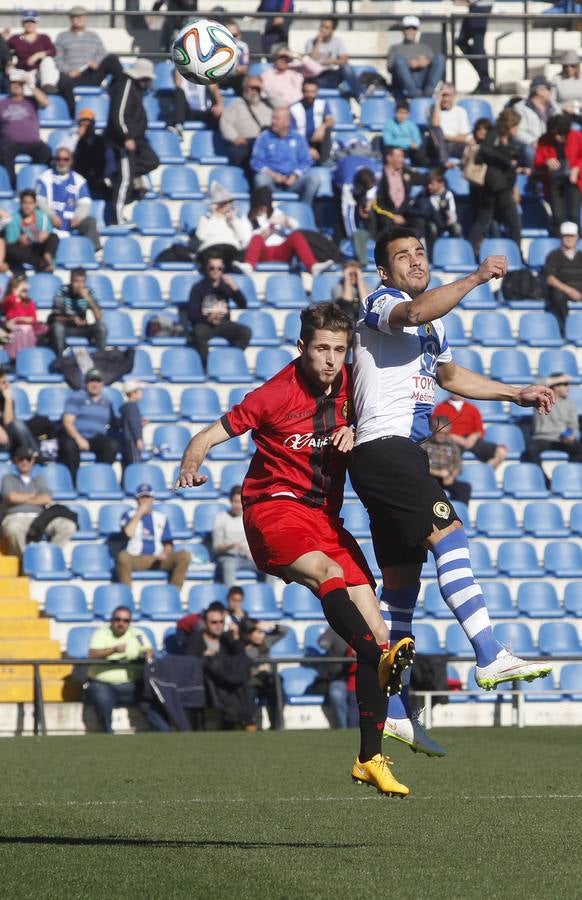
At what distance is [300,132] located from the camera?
20688 mm

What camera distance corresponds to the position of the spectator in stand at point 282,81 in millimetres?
20734

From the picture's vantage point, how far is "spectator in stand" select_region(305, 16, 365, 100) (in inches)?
859

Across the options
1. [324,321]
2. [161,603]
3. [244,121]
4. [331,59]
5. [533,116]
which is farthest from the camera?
[331,59]

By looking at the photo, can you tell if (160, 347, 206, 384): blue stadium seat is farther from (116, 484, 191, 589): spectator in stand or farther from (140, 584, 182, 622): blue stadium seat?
(140, 584, 182, 622): blue stadium seat

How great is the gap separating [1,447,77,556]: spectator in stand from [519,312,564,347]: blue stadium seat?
6172 millimetres

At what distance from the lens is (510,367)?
63.5 feet

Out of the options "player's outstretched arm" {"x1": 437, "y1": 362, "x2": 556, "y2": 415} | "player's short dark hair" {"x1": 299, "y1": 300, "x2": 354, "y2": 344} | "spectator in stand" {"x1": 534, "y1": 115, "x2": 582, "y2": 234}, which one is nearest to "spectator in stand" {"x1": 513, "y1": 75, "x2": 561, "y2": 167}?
"spectator in stand" {"x1": 534, "y1": 115, "x2": 582, "y2": 234}

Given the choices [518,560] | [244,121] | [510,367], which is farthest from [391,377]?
[244,121]

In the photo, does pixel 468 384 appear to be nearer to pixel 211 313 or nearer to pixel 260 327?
pixel 211 313

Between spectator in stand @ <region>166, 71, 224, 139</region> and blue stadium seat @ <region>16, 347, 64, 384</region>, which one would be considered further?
spectator in stand @ <region>166, 71, 224, 139</region>

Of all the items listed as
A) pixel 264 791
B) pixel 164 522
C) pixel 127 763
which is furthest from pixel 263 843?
pixel 164 522

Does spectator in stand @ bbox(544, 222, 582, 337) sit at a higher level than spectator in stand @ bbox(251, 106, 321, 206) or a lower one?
lower

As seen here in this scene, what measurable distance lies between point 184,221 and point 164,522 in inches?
187

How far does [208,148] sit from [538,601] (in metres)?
7.14
